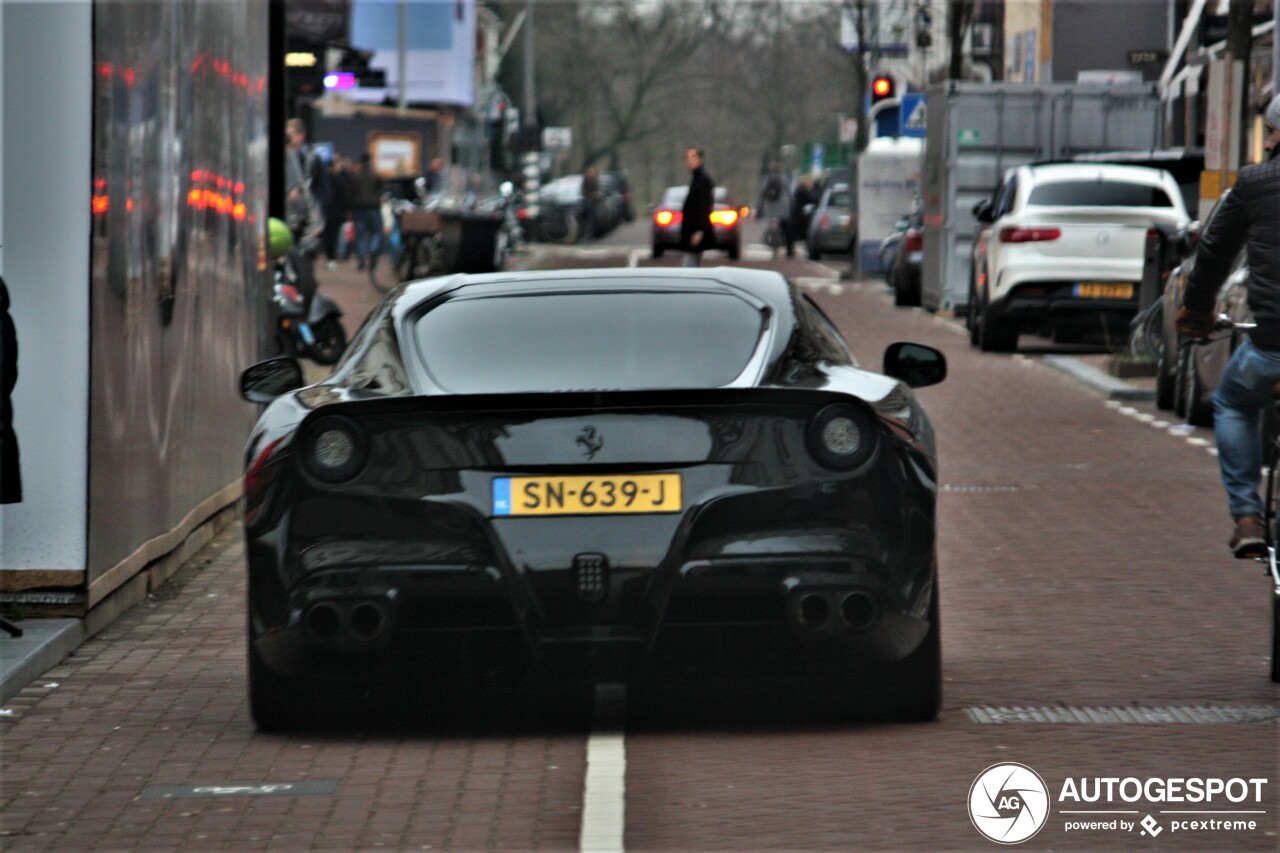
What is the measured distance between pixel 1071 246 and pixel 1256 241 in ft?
54.3

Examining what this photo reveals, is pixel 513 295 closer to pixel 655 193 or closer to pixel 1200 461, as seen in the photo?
pixel 1200 461

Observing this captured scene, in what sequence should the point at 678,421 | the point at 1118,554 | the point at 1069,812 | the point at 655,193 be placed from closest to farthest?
the point at 1069,812 < the point at 678,421 < the point at 1118,554 < the point at 655,193

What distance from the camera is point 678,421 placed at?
662cm

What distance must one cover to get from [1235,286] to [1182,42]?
98.7ft

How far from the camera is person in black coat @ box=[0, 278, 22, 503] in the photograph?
8.29 m

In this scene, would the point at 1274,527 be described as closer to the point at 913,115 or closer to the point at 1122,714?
the point at 1122,714

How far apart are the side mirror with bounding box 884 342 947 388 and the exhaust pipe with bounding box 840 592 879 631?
1302mm

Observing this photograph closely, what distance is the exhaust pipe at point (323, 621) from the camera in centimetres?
662

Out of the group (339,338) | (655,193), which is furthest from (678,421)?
(655,193)

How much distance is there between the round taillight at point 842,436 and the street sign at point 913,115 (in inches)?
1217

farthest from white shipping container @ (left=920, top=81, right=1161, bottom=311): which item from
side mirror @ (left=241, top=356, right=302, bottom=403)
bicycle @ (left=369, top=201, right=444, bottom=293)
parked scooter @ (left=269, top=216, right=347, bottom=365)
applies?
side mirror @ (left=241, top=356, right=302, bottom=403)

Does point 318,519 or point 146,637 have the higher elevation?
point 318,519

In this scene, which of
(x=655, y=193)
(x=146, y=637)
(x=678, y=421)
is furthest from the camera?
(x=655, y=193)

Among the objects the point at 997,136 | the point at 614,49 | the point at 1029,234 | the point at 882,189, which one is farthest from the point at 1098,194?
the point at 614,49
